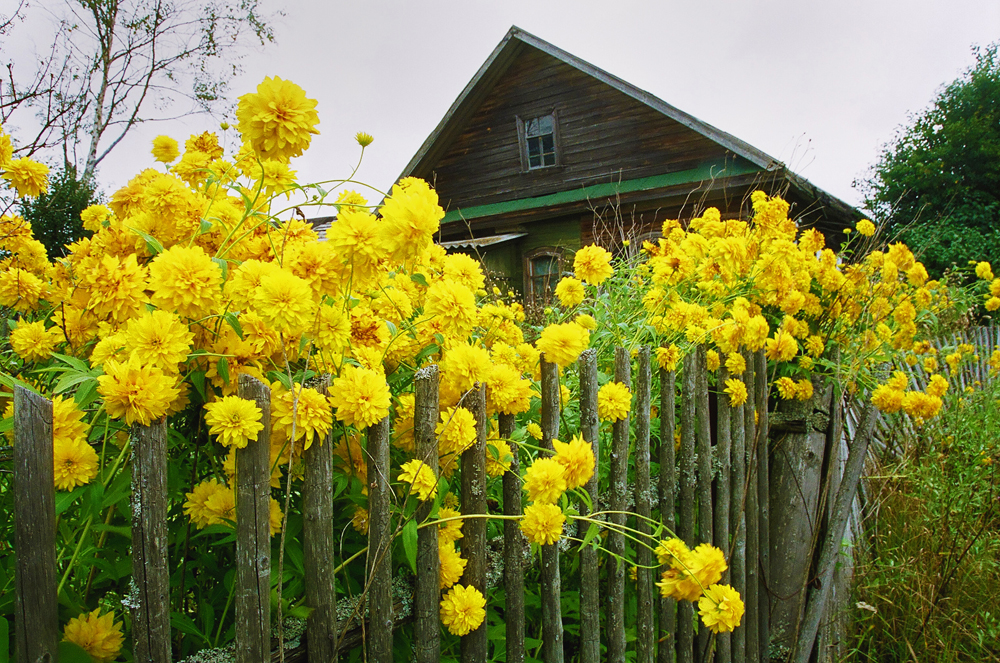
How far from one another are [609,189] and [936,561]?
9163 mm

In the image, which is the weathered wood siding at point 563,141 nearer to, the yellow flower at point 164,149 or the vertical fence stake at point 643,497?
the vertical fence stake at point 643,497

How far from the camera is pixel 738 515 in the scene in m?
2.23

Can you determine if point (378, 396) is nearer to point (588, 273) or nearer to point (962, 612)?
point (588, 273)

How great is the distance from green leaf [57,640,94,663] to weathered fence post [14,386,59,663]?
0.03 metres

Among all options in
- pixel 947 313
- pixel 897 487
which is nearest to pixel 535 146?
pixel 947 313

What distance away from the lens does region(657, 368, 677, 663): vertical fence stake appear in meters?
1.81

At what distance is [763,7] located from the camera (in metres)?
13.3

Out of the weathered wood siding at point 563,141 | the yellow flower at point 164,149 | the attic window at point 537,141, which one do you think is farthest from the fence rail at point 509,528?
the attic window at point 537,141

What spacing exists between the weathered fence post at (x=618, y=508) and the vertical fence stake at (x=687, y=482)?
0.38 meters

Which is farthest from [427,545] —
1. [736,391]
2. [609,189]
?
[609,189]

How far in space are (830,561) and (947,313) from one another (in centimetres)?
348

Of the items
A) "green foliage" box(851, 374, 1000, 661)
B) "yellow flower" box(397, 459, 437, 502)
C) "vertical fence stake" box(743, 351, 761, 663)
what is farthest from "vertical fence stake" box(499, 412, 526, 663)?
"green foliage" box(851, 374, 1000, 661)

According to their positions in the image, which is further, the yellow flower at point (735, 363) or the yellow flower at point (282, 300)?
the yellow flower at point (735, 363)

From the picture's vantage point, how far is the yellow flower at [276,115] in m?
0.93
